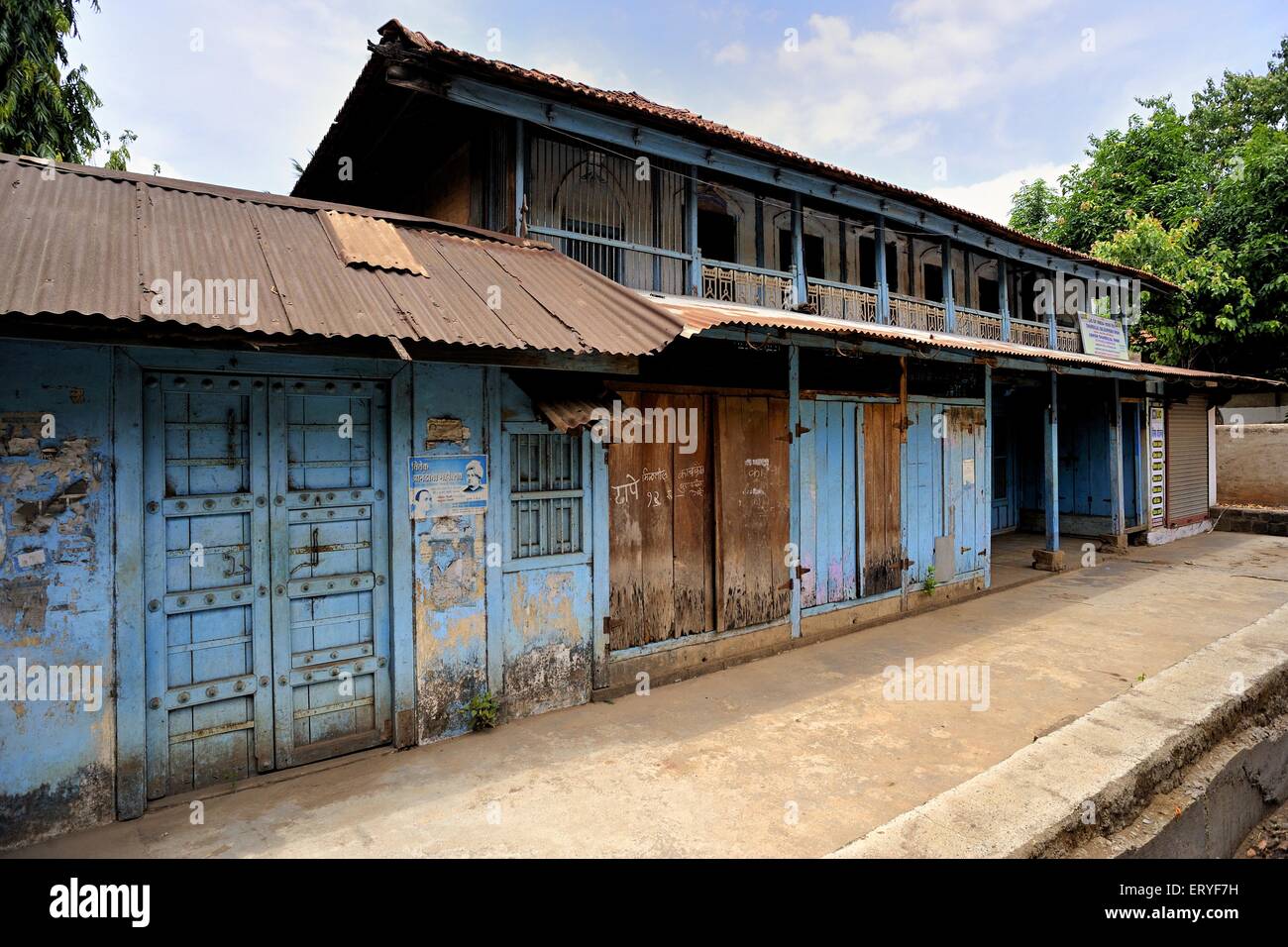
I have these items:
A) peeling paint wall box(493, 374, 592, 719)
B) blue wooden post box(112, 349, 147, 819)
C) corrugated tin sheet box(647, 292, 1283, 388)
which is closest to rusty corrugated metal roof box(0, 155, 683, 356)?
corrugated tin sheet box(647, 292, 1283, 388)

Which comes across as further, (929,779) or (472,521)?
(472,521)

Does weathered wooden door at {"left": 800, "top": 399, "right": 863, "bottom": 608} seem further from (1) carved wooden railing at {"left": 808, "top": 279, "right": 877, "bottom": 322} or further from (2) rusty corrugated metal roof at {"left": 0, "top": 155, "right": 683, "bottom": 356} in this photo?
(2) rusty corrugated metal roof at {"left": 0, "top": 155, "right": 683, "bottom": 356}

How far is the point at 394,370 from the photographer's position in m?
4.51

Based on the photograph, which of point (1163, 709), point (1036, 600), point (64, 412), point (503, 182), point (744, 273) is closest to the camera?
point (64, 412)

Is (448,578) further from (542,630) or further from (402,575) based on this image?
(542,630)

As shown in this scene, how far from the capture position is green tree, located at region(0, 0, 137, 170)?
11539 millimetres

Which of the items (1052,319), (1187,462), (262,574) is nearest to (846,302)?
(1052,319)

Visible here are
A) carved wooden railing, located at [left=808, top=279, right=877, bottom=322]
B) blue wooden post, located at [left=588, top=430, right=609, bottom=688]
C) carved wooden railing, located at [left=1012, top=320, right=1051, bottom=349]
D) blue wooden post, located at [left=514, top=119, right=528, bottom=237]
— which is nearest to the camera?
blue wooden post, located at [left=588, top=430, right=609, bottom=688]

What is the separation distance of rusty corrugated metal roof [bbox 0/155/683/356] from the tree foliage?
1907cm

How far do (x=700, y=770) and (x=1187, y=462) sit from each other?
51.1 feet

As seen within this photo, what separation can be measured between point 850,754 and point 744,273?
5705 mm
